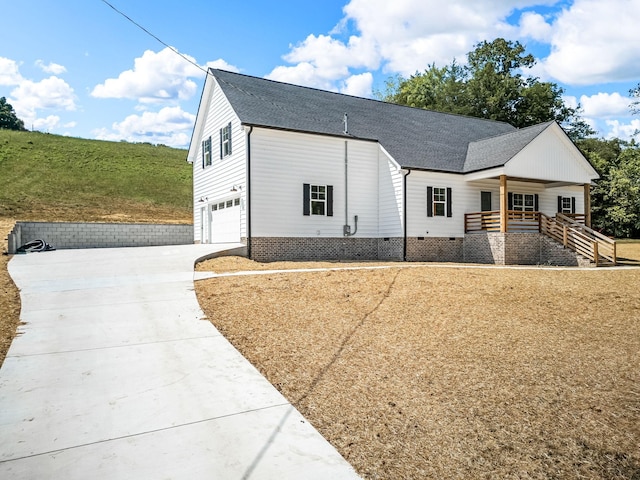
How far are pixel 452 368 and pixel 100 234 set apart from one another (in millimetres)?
20156

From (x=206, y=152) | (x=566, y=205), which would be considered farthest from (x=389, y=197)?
(x=566, y=205)

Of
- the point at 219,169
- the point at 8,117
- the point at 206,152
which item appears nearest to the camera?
the point at 219,169

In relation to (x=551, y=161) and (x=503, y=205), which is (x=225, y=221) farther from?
(x=551, y=161)

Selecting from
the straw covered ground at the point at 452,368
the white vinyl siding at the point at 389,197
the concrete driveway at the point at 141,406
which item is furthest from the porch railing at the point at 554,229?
the concrete driveway at the point at 141,406

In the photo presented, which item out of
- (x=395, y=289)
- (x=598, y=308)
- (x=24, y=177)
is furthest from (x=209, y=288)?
(x=24, y=177)

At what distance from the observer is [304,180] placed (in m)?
17.9

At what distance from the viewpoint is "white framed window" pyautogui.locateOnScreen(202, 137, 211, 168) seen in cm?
2200

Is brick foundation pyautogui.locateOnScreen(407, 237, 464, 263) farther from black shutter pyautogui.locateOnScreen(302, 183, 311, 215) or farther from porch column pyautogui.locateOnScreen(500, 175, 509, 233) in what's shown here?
black shutter pyautogui.locateOnScreen(302, 183, 311, 215)

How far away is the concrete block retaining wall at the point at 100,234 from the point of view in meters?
19.9

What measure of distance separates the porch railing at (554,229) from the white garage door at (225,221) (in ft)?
33.4

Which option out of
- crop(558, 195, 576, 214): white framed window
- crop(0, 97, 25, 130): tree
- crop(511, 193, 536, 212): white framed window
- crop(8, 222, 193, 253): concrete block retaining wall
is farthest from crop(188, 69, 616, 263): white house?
crop(0, 97, 25, 130): tree

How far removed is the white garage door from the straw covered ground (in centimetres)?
783

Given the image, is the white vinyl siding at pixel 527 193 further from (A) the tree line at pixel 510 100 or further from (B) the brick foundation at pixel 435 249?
(A) the tree line at pixel 510 100

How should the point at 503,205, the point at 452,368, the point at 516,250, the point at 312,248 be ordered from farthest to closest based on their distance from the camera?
the point at 516,250 → the point at 503,205 → the point at 312,248 → the point at 452,368
